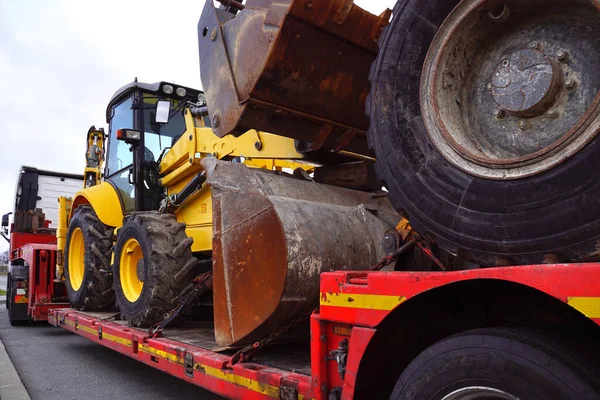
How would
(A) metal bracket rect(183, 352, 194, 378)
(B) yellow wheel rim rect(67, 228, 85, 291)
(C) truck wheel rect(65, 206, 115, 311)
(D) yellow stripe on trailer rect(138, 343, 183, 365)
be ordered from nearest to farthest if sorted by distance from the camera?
(A) metal bracket rect(183, 352, 194, 378), (D) yellow stripe on trailer rect(138, 343, 183, 365), (C) truck wheel rect(65, 206, 115, 311), (B) yellow wheel rim rect(67, 228, 85, 291)

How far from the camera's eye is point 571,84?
6.42 feet

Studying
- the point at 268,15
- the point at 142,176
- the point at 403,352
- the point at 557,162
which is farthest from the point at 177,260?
the point at 557,162

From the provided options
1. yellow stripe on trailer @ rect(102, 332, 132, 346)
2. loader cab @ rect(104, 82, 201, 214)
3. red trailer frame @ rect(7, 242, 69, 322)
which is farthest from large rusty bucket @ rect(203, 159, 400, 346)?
red trailer frame @ rect(7, 242, 69, 322)

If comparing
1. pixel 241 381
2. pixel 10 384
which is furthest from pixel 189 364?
pixel 10 384

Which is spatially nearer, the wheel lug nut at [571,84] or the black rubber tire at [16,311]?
the wheel lug nut at [571,84]

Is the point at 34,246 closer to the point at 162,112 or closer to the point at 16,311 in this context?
the point at 16,311

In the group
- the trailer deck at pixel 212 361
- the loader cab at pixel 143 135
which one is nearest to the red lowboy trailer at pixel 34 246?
the loader cab at pixel 143 135

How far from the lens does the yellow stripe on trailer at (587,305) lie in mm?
1511

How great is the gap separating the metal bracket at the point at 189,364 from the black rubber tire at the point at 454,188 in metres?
2.07

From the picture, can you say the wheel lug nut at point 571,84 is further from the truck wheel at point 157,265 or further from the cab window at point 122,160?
the cab window at point 122,160

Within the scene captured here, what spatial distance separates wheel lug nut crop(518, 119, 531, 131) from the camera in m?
2.10

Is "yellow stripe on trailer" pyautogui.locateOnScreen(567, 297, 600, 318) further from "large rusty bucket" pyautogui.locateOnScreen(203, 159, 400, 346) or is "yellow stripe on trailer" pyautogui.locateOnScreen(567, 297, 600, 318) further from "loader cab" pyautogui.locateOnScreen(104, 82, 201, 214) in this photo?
"loader cab" pyautogui.locateOnScreen(104, 82, 201, 214)

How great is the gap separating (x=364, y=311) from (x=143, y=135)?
4.72 m

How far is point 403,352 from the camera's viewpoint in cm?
234
